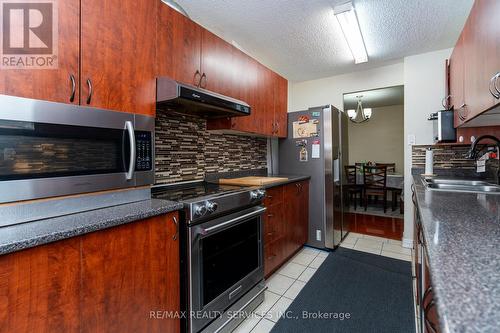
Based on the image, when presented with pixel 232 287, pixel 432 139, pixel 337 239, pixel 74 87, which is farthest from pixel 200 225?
pixel 432 139

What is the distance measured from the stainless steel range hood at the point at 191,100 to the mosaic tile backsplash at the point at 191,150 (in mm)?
113

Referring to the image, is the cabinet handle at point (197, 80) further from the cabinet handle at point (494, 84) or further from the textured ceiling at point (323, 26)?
the cabinet handle at point (494, 84)

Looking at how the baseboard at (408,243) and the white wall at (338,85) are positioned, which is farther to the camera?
the white wall at (338,85)

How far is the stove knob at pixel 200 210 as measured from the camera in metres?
1.33

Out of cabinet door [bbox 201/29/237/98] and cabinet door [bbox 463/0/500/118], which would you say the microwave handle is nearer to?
cabinet door [bbox 201/29/237/98]

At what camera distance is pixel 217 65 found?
1951mm

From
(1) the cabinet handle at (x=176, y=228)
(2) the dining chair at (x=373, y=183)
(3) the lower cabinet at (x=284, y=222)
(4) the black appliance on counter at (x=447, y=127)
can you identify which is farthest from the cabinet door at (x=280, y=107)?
(2) the dining chair at (x=373, y=183)

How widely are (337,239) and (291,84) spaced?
260 cm

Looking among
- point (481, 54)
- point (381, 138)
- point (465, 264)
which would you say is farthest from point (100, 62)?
point (381, 138)

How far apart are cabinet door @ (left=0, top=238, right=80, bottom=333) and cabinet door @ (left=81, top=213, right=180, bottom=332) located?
0.04 meters

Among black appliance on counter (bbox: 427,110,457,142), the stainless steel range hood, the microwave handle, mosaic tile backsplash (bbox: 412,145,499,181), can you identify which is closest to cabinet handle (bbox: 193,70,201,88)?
the stainless steel range hood

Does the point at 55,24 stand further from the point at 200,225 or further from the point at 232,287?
the point at 232,287

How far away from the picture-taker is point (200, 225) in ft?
4.52

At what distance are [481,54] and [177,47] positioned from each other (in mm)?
1709
